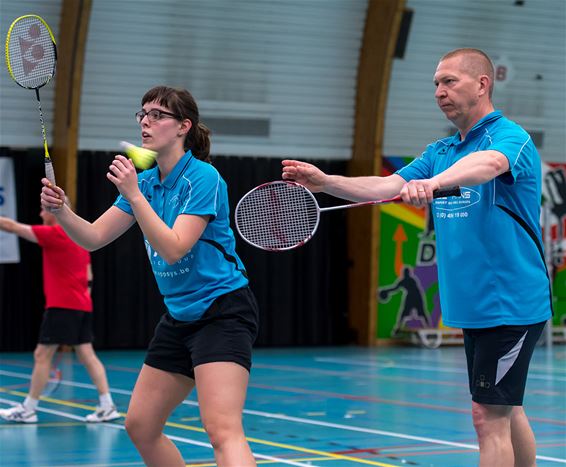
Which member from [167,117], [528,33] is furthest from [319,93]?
[167,117]

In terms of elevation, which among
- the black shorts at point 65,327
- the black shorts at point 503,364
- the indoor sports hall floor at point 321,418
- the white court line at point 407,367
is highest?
the black shorts at point 503,364

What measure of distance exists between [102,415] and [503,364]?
5216 mm

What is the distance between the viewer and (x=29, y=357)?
1587cm

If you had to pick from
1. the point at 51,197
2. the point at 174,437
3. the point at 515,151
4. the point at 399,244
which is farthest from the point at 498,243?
the point at 399,244

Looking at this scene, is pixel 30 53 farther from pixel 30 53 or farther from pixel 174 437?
pixel 174 437

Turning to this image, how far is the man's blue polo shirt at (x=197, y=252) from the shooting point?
14.8 feet

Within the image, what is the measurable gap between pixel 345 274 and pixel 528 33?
16.3 feet

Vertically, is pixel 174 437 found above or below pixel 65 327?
below

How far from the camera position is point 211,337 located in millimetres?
4465

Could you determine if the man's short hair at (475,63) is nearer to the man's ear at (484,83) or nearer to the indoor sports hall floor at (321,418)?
the man's ear at (484,83)

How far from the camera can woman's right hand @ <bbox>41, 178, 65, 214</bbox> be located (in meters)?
4.46

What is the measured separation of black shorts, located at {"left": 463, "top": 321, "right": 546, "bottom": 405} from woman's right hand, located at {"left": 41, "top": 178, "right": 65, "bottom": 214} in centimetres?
180

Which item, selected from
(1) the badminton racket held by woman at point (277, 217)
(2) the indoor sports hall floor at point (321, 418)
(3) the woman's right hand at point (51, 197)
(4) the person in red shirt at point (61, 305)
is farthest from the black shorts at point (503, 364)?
(4) the person in red shirt at point (61, 305)

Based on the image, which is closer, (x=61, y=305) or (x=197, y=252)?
(x=197, y=252)
